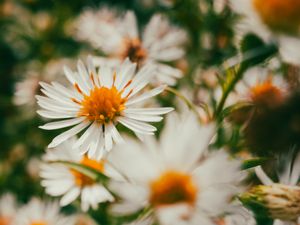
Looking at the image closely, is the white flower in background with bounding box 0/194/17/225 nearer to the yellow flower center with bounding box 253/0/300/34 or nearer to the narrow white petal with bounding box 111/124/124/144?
the narrow white petal with bounding box 111/124/124/144

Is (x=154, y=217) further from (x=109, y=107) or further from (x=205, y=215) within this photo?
(x=109, y=107)

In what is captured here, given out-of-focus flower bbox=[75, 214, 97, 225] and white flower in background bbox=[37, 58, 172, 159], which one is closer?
white flower in background bbox=[37, 58, 172, 159]

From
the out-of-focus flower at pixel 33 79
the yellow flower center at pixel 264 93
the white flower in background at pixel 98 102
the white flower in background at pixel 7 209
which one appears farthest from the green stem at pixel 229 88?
the out-of-focus flower at pixel 33 79

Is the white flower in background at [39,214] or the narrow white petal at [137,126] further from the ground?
the narrow white petal at [137,126]

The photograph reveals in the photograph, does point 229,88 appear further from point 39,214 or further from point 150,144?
point 39,214

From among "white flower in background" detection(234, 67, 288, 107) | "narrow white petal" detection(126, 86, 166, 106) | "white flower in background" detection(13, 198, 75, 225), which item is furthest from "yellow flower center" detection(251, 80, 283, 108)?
"white flower in background" detection(13, 198, 75, 225)

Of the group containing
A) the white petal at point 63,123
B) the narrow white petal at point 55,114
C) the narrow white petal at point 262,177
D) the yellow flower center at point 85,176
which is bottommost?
the narrow white petal at point 262,177

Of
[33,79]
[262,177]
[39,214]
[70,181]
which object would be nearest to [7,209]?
[39,214]

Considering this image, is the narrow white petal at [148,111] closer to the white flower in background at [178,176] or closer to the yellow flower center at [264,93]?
the white flower in background at [178,176]
